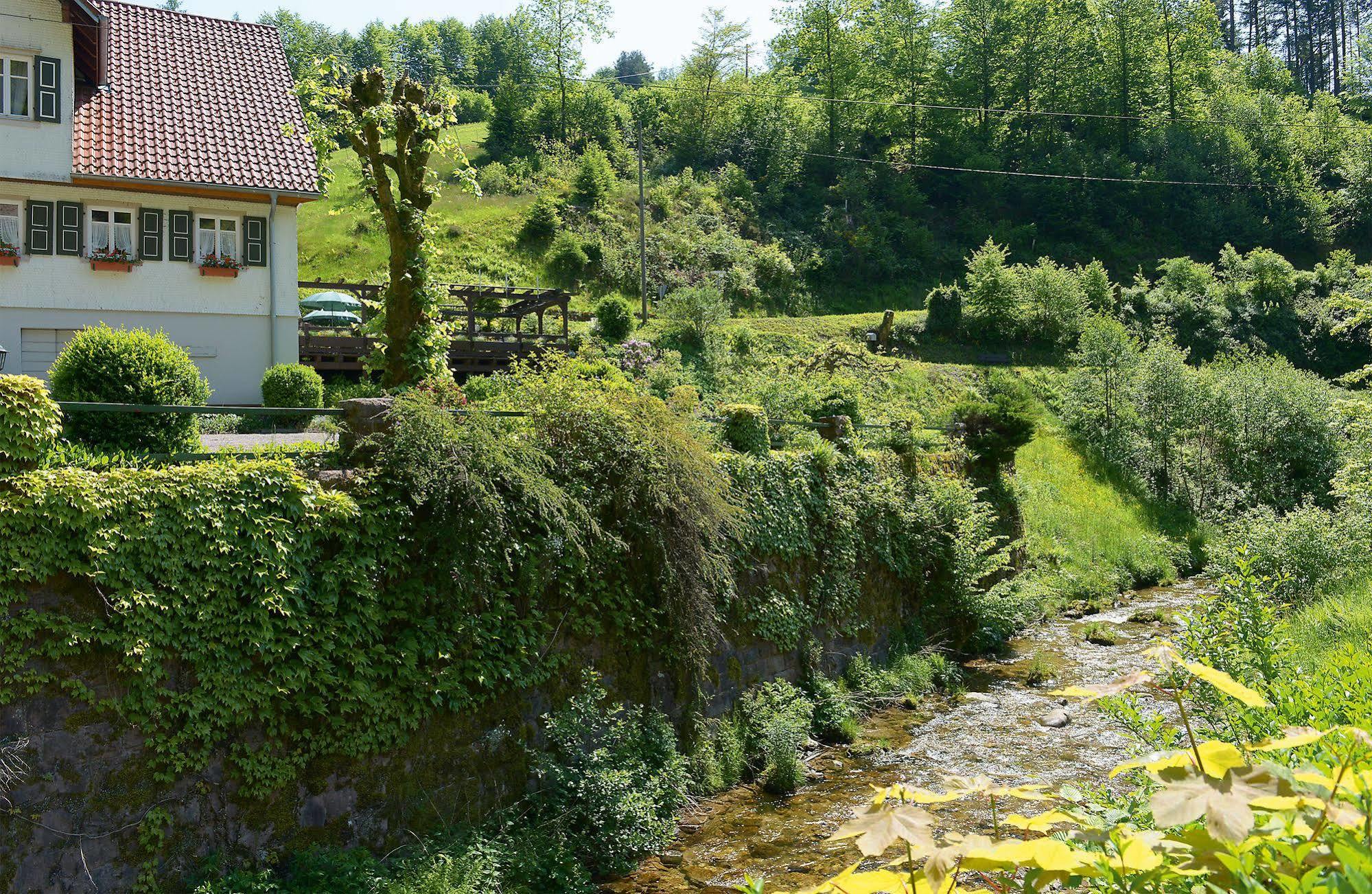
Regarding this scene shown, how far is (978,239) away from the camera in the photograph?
5531 cm

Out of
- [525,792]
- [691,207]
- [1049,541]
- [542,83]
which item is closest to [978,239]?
[691,207]

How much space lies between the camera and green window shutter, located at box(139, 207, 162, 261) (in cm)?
2059

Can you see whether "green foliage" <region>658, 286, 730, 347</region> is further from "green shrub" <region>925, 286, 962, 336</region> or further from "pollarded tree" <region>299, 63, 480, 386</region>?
"pollarded tree" <region>299, 63, 480, 386</region>

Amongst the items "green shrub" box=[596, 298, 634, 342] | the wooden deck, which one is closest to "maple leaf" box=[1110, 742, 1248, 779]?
the wooden deck

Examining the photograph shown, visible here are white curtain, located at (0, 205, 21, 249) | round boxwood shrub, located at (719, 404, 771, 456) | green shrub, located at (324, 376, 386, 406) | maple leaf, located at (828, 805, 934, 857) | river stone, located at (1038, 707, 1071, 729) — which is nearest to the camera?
maple leaf, located at (828, 805, 934, 857)

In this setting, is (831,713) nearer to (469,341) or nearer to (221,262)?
(469,341)

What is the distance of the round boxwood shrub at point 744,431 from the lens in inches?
575

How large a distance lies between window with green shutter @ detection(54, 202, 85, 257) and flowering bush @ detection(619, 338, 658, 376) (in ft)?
39.0

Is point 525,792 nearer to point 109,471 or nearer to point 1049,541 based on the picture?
point 109,471

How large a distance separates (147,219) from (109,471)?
1494cm

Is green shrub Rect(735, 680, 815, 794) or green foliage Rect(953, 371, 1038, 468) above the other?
green foliage Rect(953, 371, 1038, 468)

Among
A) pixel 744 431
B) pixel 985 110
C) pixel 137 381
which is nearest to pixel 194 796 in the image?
pixel 137 381

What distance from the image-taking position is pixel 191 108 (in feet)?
71.1

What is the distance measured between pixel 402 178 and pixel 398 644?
6.82 metres
